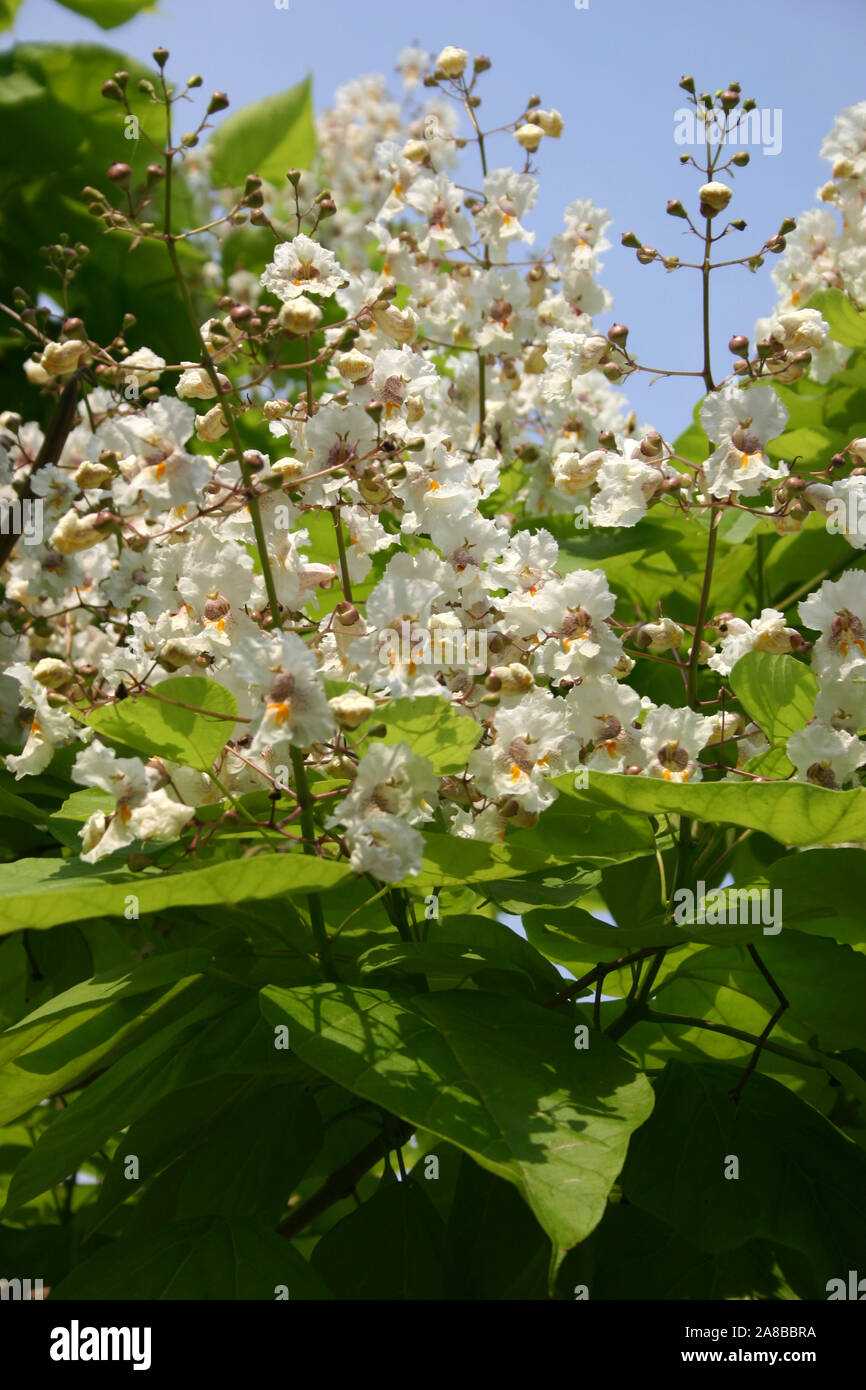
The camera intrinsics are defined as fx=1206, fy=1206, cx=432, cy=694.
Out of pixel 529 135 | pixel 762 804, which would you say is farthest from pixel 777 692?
pixel 529 135

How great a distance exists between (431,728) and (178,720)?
0.65 ft

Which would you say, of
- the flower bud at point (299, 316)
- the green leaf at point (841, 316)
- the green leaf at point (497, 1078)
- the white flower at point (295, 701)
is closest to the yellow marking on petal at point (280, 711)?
the white flower at point (295, 701)

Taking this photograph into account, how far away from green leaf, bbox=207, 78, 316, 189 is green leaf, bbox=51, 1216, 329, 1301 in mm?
2113

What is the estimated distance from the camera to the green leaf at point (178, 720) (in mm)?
943

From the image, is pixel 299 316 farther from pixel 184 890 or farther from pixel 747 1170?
pixel 747 1170

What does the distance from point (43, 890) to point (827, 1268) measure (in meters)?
0.70

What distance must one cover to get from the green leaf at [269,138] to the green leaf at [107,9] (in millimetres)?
268

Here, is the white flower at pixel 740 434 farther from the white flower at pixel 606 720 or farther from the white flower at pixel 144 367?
the white flower at pixel 144 367

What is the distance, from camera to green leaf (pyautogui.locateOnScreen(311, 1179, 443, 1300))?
1086 mm

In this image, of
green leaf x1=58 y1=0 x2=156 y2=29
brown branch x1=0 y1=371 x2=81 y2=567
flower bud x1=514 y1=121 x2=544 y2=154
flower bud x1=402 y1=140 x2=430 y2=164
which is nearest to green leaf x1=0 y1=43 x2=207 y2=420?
green leaf x1=58 y1=0 x2=156 y2=29

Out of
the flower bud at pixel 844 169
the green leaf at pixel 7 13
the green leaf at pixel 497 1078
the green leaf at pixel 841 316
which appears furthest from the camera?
the green leaf at pixel 7 13

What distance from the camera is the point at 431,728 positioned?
93 cm

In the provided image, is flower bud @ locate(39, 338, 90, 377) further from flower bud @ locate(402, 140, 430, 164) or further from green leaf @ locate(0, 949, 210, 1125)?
flower bud @ locate(402, 140, 430, 164)

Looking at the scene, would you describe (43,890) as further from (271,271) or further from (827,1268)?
(827,1268)
